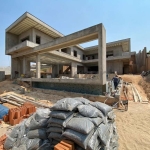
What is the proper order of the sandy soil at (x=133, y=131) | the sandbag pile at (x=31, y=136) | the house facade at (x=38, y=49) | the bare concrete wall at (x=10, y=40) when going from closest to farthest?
1. the sandbag pile at (x=31, y=136)
2. the sandy soil at (x=133, y=131)
3. the house facade at (x=38, y=49)
4. the bare concrete wall at (x=10, y=40)

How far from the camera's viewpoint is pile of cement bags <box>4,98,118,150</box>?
1.76 metres

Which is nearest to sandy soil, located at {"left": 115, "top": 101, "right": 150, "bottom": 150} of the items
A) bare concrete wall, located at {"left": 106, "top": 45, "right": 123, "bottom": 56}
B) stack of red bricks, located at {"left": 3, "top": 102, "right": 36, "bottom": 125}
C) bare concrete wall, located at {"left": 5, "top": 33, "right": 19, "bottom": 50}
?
stack of red bricks, located at {"left": 3, "top": 102, "right": 36, "bottom": 125}

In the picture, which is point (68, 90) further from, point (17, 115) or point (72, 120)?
point (72, 120)

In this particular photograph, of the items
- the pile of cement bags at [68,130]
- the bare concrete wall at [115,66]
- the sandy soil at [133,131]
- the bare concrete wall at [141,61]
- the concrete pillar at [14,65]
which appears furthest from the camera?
the bare concrete wall at [115,66]

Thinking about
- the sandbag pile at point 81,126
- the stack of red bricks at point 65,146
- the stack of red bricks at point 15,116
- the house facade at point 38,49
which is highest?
the house facade at point 38,49

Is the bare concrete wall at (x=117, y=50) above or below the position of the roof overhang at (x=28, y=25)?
below

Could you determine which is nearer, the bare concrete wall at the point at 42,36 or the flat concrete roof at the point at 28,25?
the flat concrete roof at the point at 28,25

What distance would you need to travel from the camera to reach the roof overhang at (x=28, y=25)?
11.0 m

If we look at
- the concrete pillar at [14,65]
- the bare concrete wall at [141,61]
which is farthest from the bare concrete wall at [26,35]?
the bare concrete wall at [141,61]

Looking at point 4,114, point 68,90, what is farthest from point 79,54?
point 4,114

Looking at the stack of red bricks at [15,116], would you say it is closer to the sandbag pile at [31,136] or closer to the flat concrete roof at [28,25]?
the sandbag pile at [31,136]

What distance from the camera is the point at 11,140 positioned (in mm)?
2439

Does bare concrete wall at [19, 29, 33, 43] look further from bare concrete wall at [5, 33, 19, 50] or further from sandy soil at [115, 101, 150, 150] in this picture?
sandy soil at [115, 101, 150, 150]

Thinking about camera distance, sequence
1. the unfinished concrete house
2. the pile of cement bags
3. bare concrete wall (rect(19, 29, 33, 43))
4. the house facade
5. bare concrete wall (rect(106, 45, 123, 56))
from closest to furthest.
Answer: the pile of cement bags < the unfinished concrete house < the house facade < bare concrete wall (rect(19, 29, 33, 43)) < bare concrete wall (rect(106, 45, 123, 56))
